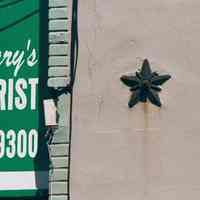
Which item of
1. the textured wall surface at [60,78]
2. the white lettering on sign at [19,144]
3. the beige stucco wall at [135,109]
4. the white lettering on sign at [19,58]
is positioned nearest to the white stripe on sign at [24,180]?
the white lettering on sign at [19,144]

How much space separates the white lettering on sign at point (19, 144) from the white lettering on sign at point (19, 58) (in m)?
0.96

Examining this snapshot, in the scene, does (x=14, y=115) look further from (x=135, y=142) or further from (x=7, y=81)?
(x=135, y=142)

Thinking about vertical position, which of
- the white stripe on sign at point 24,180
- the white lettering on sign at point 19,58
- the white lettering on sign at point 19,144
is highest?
the white lettering on sign at point 19,58

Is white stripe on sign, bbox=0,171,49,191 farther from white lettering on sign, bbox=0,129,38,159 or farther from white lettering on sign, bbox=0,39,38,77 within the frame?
white lettering on sign, bbox=0,39,38,77

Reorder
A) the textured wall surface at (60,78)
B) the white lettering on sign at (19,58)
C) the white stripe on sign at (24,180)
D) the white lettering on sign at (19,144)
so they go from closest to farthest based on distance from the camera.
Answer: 1. the textured wall surface at (60,78)
2. the white stripe on sign at (24,180)
3. the white lettering on sign at (19,144)
4. the white lettering on sign at (19,58)

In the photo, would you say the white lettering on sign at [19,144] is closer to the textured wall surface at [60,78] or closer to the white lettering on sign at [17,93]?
the white lettering on sign at [17,93]

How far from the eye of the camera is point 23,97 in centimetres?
1352

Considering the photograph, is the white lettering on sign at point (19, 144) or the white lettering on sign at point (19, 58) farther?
the white lettering on sign at point (19, 58)

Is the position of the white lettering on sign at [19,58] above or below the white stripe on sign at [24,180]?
above

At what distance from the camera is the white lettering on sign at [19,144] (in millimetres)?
13375

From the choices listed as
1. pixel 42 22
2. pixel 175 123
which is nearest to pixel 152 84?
pixel 175 123

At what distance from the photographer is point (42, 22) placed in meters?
13.7

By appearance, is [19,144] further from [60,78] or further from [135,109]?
[135,109]

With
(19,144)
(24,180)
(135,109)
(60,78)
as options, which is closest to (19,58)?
(60,78)
